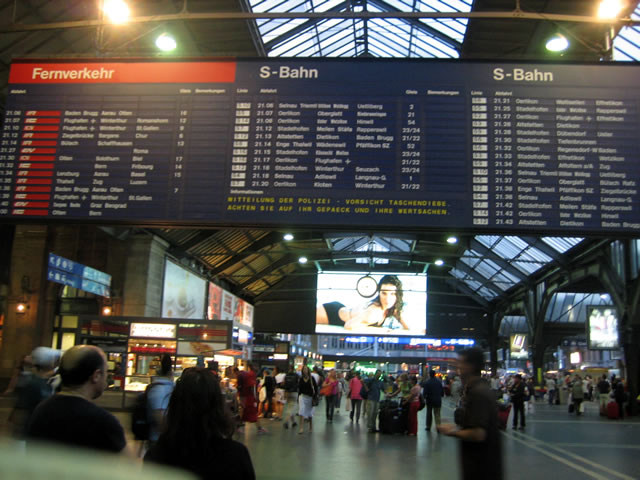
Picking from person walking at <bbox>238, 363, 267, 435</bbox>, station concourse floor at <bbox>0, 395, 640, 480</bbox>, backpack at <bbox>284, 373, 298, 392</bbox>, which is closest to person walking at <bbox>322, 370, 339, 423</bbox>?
station concourse floor at <bbox>0, 395, 640, 480</bbox>

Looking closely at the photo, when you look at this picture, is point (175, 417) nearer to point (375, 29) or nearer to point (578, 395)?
point (375, 29)

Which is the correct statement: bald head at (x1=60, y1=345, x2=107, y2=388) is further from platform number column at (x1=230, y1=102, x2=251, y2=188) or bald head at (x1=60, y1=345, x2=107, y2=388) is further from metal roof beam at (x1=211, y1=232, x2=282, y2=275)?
metal roof beam at (x1=211, y1=232, x2=282, y2=275)

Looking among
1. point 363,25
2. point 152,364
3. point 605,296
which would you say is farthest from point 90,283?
point 605,296

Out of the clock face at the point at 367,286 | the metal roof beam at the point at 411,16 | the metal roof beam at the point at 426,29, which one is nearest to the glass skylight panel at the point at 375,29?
the metal roof beam at the point at 426,29

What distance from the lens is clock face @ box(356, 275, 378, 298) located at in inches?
1396

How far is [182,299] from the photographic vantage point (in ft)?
83.8

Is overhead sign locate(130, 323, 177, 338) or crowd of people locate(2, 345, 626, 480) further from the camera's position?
overhead sign locate(130, 323, 177, 338)

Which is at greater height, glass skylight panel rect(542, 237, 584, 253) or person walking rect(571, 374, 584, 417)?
glass skylight panel rect(542, 237, 584, 253)

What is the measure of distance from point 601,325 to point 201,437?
2417cm

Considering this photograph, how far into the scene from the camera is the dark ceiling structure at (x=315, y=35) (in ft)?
26.6

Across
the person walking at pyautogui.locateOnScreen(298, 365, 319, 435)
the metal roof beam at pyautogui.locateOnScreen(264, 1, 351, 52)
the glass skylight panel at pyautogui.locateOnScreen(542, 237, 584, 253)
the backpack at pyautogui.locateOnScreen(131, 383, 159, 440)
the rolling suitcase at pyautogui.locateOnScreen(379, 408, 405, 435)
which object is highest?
the metal roof beam at pyautogui.locateOnScreen(264, 1, 351, 52)

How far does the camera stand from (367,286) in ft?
117

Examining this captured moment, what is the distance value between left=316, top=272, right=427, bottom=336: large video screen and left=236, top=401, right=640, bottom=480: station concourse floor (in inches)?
748

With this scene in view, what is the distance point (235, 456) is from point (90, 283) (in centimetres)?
1307
